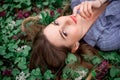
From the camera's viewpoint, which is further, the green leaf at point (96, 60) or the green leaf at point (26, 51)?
the green leaf at point (26, 51)

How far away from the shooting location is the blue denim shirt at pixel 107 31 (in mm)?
3082

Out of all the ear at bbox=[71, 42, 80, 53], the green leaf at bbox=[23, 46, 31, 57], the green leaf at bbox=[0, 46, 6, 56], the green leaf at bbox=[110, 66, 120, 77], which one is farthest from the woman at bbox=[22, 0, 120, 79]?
the green leaf at bbox=[0, 46, 6, 56]

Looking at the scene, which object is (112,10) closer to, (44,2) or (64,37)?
(64,37)

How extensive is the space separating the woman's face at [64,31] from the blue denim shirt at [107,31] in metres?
0.22

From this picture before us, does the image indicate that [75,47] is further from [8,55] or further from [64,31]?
[8,55]

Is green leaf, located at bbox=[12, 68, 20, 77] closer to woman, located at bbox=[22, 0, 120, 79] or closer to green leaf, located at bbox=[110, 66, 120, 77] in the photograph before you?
woman, located at bbox=[22, 0, 120, 79]

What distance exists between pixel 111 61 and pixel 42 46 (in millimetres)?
675

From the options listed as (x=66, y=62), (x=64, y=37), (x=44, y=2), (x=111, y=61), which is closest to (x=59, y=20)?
(x=64, y=37)

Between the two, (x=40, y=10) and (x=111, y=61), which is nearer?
(x=111, y=61)

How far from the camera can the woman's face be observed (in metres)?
2.96

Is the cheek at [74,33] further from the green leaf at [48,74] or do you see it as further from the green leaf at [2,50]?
the green leaf at [2,50]

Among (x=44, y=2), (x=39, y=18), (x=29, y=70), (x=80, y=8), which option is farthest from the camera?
(x=44, y=2)

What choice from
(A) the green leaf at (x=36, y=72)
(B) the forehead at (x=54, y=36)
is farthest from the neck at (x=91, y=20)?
(A) the green leaf at (x=36, y=72)

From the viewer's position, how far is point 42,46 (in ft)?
9.86
